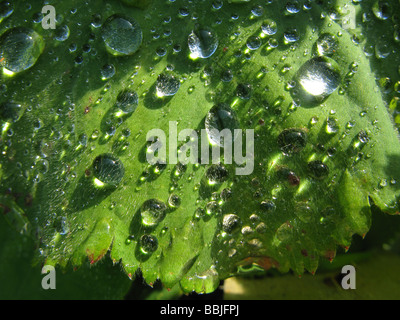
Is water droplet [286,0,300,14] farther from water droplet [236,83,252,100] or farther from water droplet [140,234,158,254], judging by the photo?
water droplet [140,234,158,254]

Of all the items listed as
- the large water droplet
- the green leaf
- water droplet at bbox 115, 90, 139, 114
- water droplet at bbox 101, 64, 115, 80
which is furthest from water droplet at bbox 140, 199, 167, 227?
the large water droplet

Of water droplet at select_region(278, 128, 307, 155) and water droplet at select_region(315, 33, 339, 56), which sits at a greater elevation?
water droplet at select_region(315, 33, 339, 56)

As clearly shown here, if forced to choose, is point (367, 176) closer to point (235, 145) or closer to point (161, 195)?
point (235, 145)

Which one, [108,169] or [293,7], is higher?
[293,7]

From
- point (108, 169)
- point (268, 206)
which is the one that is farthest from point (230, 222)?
point (108, 169)

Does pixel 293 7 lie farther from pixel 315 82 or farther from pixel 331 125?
pixel 331 125

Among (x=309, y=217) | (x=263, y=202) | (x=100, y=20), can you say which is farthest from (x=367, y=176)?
(x=100, y=20)
